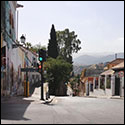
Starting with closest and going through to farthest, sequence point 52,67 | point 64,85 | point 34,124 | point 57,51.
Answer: point 34,124 < point 52,67 < point 64,85 < point 57,51

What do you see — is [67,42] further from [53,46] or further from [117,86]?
[117,86]

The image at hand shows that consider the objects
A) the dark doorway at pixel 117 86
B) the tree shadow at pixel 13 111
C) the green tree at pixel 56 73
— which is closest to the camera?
the tree shadow at pixel 13 111

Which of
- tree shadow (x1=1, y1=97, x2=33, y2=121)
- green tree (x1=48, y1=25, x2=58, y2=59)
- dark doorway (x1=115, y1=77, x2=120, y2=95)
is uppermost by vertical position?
green tree (x1=48, y1=25, x2=58, y2=59)

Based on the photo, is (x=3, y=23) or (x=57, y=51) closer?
(x=3, y=23)

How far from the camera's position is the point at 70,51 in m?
61.8

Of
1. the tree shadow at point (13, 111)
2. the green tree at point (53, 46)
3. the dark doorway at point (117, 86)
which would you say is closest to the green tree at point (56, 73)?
the dark doorway at point (117, 86)

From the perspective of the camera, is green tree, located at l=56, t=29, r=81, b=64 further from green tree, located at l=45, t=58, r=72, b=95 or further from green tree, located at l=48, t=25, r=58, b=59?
green tree, located at l=45, t=58, r=72, b=95

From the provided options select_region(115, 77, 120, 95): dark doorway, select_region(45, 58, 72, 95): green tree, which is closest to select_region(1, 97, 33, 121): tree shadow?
select_region(115, 77, 120, 95): dark doorway

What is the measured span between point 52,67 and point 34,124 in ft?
114

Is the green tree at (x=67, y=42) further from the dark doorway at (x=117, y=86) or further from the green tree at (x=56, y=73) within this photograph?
the dark doorway at (x=117, y=86)

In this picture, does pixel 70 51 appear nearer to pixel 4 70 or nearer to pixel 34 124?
pixel 4 70

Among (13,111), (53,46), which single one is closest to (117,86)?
(13,111)

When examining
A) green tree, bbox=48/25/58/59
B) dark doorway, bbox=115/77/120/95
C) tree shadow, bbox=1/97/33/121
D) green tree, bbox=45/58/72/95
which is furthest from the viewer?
green tree, bbox=48/25/58/59

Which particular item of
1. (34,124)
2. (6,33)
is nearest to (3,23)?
(6,33)
